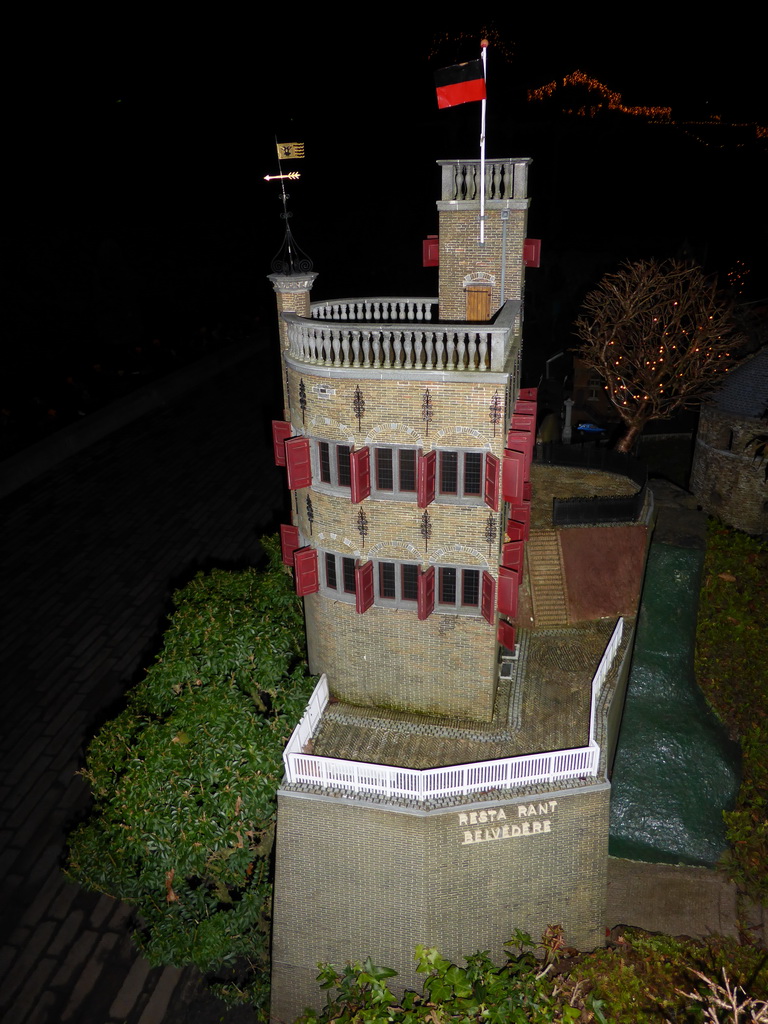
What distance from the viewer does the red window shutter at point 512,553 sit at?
2092 cm

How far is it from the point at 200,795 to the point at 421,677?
7.63 m

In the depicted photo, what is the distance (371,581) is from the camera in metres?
21.5

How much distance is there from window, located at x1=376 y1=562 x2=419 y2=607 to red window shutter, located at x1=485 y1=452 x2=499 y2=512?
10.9ft

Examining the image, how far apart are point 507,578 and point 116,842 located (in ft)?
45.0

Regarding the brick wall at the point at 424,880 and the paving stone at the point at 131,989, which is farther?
the paving stone at the point at 131,989

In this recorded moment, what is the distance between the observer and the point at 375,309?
80.6ft

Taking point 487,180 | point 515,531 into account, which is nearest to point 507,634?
point 515,531

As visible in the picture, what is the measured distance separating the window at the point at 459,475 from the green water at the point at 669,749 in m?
10.7

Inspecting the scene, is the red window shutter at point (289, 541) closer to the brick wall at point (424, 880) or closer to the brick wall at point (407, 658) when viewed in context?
the brick wall at point (407, 658)

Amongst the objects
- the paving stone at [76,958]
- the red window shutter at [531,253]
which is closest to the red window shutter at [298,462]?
the red window shutter at [531,253]

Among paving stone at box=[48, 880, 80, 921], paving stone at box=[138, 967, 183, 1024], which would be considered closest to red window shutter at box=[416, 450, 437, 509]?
paving stone at box=[138, 967, 183, 1024]

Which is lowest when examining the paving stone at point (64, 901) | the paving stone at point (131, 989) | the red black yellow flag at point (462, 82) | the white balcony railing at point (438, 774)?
the paving stone at point (131, 989)

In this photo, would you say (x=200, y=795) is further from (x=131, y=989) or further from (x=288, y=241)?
(x=288, y=241)

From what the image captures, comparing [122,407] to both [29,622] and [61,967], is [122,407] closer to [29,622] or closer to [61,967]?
[29,622]
